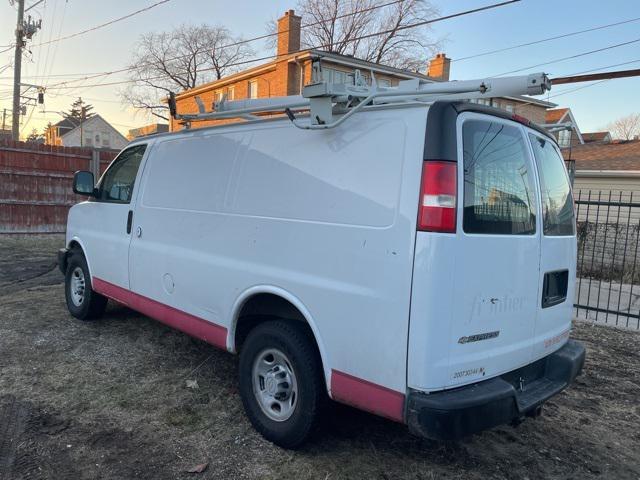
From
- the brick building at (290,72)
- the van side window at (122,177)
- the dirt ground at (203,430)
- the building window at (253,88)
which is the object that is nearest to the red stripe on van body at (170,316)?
the dirt ground at (203,430)

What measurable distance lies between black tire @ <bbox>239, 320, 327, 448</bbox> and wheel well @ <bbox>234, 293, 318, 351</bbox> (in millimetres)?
53

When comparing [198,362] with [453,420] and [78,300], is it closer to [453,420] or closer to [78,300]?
[78,300]

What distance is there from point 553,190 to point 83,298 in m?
5.01

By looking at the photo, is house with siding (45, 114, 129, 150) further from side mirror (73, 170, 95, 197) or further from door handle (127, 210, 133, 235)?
door handle (127, 210, 133, 235)

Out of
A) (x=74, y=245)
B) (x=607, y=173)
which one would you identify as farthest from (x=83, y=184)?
(x=607, y=173)

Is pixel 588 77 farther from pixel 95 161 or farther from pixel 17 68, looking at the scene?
pixel 17 68

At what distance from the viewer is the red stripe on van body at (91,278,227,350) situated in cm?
374

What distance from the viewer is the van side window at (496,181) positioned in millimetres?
2586

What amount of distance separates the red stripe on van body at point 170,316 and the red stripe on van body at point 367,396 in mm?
1138

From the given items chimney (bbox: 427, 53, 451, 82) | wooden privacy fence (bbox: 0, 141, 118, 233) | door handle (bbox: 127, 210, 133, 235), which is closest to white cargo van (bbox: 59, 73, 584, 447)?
door handle (bbox: 127, 210, 133, 235)

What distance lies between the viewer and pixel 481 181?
104 inches

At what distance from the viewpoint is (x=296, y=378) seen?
10.0ft

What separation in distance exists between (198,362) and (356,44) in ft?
110

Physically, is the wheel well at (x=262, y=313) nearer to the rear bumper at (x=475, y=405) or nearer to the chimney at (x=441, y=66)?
the rear bumper at (x=475, y=405)
